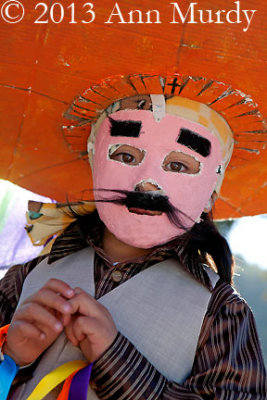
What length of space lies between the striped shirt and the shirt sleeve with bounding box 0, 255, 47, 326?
262 mm

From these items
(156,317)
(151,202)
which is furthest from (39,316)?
(151,202)

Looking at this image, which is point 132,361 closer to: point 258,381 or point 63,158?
point 258,381

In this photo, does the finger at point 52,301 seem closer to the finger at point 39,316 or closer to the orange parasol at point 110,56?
the finger at point 39,316

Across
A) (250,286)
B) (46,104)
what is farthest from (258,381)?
(250,286)

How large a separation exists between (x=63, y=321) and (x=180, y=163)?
1.88 feet

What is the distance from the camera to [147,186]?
1.42 metres

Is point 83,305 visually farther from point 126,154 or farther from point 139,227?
point 126,154

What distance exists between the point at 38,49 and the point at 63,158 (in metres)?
0.53

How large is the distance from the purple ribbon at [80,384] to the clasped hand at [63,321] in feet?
0.14

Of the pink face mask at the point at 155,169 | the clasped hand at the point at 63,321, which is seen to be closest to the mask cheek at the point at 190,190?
the pink face mask at the point at 155,169

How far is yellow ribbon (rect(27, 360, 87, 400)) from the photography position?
1.17 metres

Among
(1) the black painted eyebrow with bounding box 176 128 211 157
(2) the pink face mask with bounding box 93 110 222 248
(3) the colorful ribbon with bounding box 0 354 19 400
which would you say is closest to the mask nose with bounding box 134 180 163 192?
(2) the pink face mask with bounding box 93 110 222 248

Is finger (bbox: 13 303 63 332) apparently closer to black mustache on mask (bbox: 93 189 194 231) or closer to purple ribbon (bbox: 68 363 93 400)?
purple ribbon (bbox: 68 363 93 400)

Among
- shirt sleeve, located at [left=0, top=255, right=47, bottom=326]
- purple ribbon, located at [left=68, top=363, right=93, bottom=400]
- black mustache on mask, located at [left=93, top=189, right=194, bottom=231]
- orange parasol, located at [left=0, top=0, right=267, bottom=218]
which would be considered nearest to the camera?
purple ribbon, located at [left=68, top=363, right=93, bottom=400]
